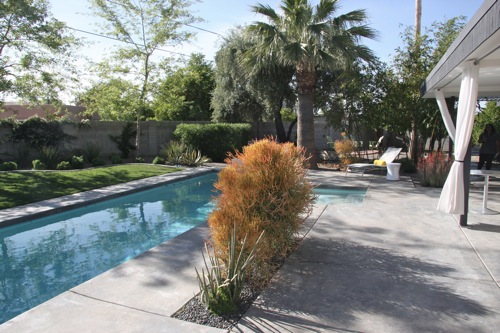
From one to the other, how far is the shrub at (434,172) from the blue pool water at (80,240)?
588 centimetres

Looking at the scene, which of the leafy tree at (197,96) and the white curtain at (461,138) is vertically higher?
the leafy tree at (197,96)

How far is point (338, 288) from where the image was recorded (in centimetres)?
377

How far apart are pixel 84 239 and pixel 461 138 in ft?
21.3

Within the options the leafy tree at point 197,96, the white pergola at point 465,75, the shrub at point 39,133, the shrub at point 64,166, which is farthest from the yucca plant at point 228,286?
the leafy tree at point 197,96

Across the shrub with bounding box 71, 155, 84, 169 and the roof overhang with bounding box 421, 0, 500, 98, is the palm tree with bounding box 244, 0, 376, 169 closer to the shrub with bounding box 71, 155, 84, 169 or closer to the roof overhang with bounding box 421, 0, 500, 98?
the roof overhang with bounding box 421, 0, 500, 98

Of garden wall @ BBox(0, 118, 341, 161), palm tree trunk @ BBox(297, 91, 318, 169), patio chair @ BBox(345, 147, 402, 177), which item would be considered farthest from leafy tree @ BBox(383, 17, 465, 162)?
garden wall @ BBox(0, 118, 341, 161)

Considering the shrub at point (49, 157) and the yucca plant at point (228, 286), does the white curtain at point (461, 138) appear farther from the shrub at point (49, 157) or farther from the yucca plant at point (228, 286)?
the shrub at point (49, 157)

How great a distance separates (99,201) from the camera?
891 cm

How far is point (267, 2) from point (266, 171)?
10353 mm

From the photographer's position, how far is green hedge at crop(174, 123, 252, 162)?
1706 centimetres

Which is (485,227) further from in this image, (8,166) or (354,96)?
(8,166)

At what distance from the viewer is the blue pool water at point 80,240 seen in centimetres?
477

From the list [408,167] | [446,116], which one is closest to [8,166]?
[446,116]

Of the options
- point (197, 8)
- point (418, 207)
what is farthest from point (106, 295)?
point (197, 8)
